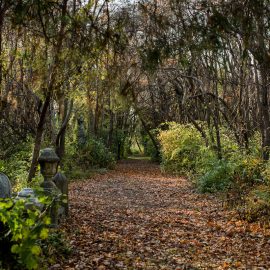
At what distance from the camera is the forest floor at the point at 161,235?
5.57 m

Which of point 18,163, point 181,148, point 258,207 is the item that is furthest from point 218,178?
point 18,163

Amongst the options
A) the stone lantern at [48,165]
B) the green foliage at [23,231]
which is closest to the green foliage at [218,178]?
the stone lantern at [48,165]

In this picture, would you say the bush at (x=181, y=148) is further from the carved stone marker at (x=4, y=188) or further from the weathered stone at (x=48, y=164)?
the carved stone marker at (x=4, y=188)

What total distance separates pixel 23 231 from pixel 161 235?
418 cm

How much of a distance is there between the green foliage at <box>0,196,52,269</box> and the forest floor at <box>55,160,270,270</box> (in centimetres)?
106

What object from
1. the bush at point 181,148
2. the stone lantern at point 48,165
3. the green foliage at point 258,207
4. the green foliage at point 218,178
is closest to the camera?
the stone lantern at point 48,165

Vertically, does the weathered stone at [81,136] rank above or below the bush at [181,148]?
above

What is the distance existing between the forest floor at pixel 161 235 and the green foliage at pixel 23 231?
106cm

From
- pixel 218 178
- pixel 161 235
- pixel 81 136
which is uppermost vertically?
pixel 81 136

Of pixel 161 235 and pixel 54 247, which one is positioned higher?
pixel 54 247

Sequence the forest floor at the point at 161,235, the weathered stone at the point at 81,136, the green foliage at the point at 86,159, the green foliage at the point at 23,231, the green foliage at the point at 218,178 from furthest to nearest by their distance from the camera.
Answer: the weathered stone at the point at 81,136 → the green foliage at the point at 86,159 → the green foliage at the point at 218,178 → the forest floor at the point at 161,235 → the green foliage at the point at 23,231

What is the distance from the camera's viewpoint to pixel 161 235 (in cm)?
717

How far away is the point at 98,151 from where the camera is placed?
2120 centimetres

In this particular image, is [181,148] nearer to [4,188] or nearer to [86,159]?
[86,159]
